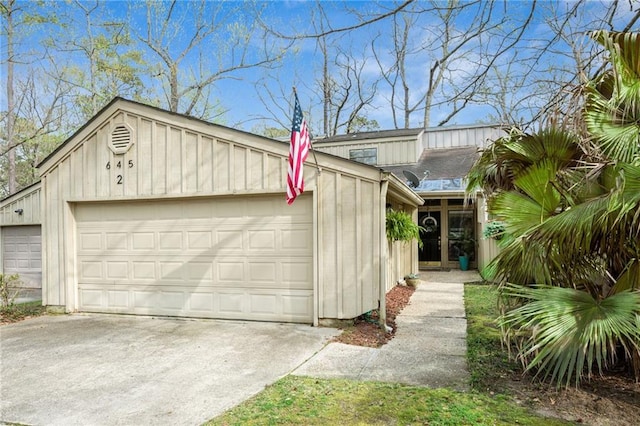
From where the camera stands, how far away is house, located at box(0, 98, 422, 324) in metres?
6.47

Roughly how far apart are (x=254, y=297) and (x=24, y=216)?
829 cm

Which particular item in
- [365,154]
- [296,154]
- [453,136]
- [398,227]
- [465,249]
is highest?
[453,136]

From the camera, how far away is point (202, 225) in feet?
23.9

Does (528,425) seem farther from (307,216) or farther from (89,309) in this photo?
(89,309)

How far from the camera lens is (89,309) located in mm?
7957

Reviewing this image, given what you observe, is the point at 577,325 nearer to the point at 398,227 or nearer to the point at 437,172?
the point at 398,227

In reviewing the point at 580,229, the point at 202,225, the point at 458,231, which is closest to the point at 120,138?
the point at 202,225

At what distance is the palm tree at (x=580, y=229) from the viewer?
3.32m

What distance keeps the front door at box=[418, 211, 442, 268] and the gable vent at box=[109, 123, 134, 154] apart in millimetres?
10292

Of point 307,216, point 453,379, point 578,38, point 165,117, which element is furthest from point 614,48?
point 165,117

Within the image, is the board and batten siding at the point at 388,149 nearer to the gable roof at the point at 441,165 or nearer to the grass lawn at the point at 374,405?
the gable roof at the point at 441,165

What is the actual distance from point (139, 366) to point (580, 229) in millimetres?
4930

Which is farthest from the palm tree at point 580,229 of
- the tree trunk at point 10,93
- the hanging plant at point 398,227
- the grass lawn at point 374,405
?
the tree trunk at point 10,93

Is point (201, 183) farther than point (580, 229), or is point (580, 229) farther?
point (201, 183)
